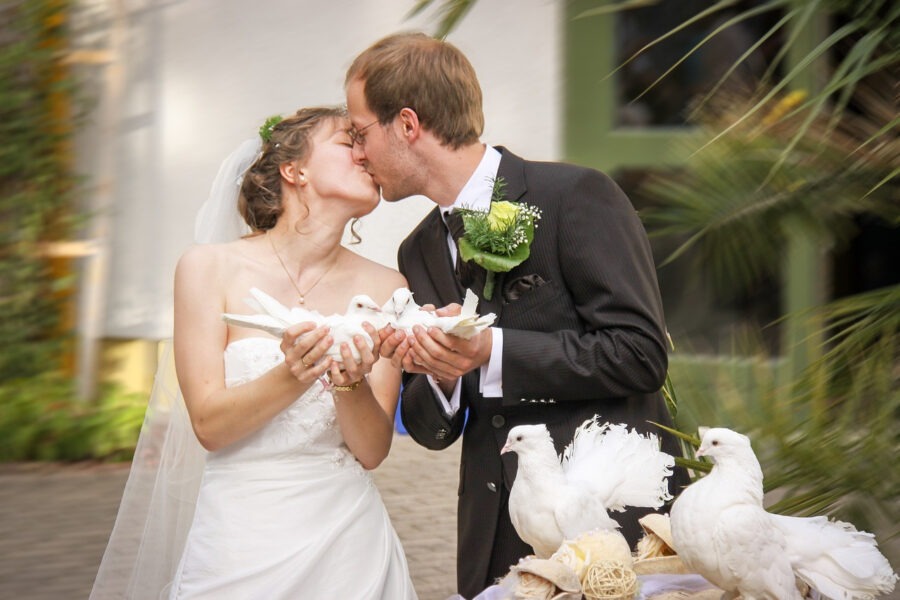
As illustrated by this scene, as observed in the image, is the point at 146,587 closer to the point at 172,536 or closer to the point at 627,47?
the point at 172,536

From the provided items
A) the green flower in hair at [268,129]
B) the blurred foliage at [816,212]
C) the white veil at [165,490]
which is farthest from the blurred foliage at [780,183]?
the white veil at [165,490]

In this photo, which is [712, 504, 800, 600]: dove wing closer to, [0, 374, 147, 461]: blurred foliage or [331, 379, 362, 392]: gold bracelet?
[331, 379, 362, 392]: gold bracelet

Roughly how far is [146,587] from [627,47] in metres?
4.71

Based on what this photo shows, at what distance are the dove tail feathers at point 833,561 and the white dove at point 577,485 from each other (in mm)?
304

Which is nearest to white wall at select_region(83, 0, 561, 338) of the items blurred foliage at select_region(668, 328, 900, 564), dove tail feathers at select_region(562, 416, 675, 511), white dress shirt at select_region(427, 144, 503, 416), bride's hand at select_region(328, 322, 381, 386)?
white dress shirt at select_region(427, 144, 503, 416)

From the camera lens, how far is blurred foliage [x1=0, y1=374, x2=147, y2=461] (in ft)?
20.9

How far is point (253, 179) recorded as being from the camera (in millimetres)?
2912

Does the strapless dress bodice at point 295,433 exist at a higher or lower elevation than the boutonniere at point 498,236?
lower

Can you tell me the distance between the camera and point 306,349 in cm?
218

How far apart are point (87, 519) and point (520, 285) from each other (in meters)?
3.60

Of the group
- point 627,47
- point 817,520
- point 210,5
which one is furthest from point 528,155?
point 817,520

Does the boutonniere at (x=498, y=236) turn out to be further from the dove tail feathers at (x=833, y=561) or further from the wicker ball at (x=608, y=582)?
the dove tail feathers at (x=833, y=561)

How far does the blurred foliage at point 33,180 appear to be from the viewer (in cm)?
663

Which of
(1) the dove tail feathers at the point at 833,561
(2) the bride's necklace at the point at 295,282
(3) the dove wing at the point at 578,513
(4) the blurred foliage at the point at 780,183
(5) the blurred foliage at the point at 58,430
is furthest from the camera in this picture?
(5) the blurred foliage at the point at 58,430
